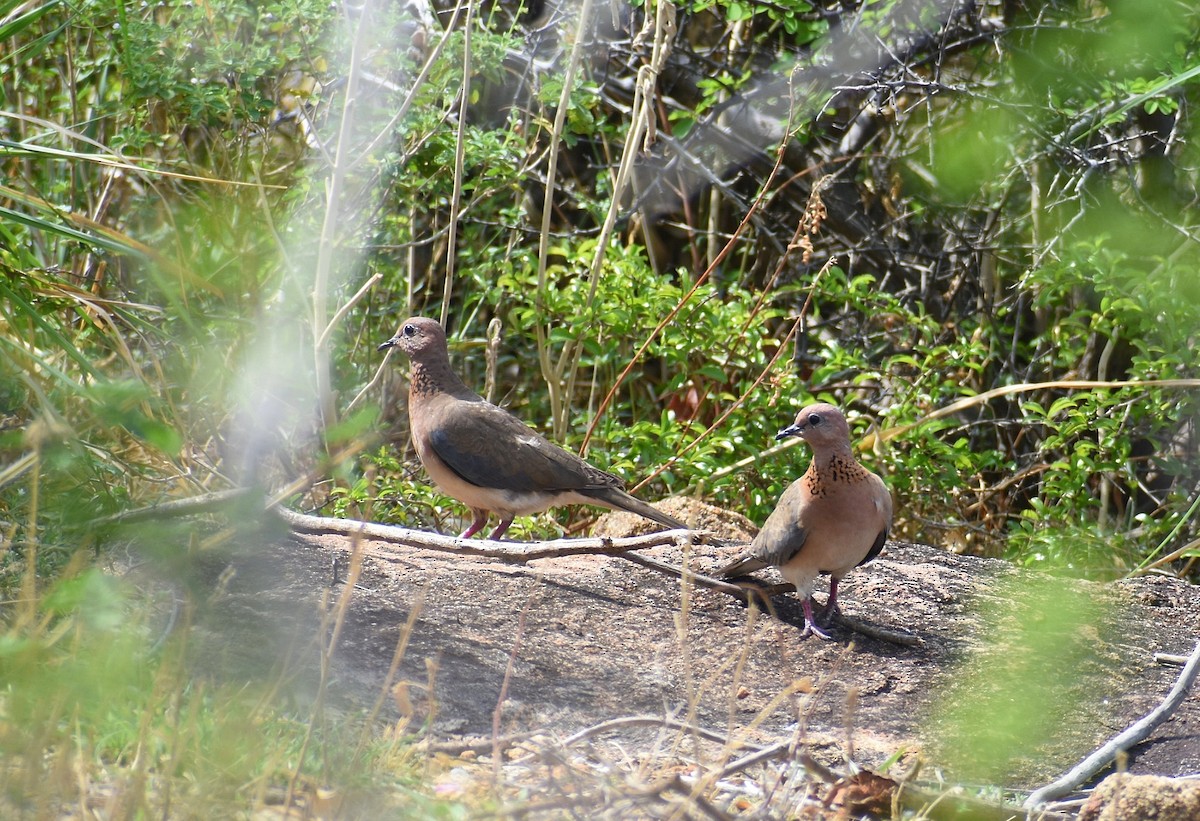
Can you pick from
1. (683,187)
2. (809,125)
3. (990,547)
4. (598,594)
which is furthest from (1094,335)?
(598,594)

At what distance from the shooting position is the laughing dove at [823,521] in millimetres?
4344

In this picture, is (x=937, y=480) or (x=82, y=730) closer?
(x=82, y=730)

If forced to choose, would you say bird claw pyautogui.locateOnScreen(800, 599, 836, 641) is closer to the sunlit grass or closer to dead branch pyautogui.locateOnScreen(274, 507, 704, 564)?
dead branch pyautogui.locateOnScreen(274, 507, 704, 564)

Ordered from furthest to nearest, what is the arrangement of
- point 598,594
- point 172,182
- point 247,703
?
1. point 172,182
2. point 598,594
3. point 247,703

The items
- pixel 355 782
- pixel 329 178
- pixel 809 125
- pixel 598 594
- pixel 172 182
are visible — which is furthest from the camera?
pixel 809 125

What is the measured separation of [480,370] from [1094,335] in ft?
11.7

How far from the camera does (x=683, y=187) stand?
7.81m

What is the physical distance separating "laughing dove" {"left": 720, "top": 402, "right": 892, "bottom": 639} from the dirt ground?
7.8 inches

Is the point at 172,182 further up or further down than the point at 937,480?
further up

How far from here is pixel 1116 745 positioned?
353cm

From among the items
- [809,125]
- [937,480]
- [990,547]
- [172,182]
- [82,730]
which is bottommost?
[990,547]

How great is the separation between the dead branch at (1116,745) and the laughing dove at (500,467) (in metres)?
2.00

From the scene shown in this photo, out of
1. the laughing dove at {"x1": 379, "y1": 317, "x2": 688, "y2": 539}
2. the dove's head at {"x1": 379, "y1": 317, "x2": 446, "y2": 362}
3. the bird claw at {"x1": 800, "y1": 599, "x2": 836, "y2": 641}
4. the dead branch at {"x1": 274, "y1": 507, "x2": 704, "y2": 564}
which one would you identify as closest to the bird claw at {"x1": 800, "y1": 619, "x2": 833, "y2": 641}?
the bird claw at {"x1": 800, "y1": 599, "x2": 836, "y2": 641}

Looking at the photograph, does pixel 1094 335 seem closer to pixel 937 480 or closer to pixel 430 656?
pixel 937 480
